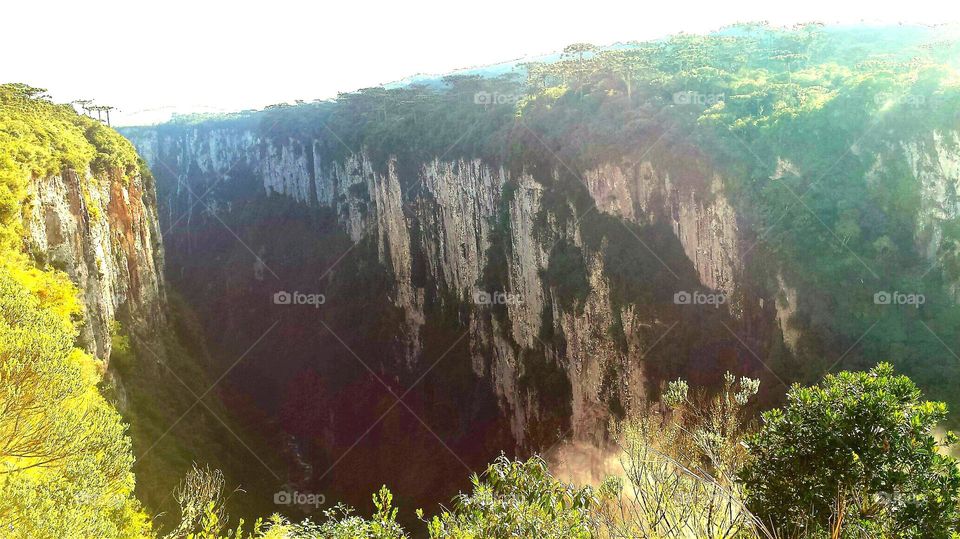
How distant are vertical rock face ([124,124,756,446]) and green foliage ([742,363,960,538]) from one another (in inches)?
700

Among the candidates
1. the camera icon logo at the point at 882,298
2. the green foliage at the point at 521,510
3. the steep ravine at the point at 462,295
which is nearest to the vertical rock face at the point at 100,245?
the steep ravine at the point at 462,295

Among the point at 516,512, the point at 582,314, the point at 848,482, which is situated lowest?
the point at 582,314

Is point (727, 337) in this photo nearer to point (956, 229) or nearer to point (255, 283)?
point (956, 229)

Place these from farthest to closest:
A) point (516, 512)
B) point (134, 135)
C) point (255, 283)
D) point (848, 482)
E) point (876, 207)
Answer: point (134, 135)
point (255, 283)
point (876, 207)
point (848, 482)
point (516, 512)

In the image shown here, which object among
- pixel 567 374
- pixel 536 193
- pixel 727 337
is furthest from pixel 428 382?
pixel 727 337

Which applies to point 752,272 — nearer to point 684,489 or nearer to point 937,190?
point 937,190

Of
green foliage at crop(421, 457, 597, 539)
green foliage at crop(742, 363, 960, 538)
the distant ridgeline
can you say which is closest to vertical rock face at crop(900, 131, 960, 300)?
the distant ridgeline

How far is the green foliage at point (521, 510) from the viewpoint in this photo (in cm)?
611

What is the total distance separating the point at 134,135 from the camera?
6544cm

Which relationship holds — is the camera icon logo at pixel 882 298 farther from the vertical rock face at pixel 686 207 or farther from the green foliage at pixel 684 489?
the green foliage at pixel 684 489

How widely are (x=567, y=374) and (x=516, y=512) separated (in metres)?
24.5

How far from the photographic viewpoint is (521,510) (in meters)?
6.25

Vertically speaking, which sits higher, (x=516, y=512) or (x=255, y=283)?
(x=516, y=512)

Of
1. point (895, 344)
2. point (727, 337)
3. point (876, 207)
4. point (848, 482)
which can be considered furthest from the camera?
point (727, 337)
